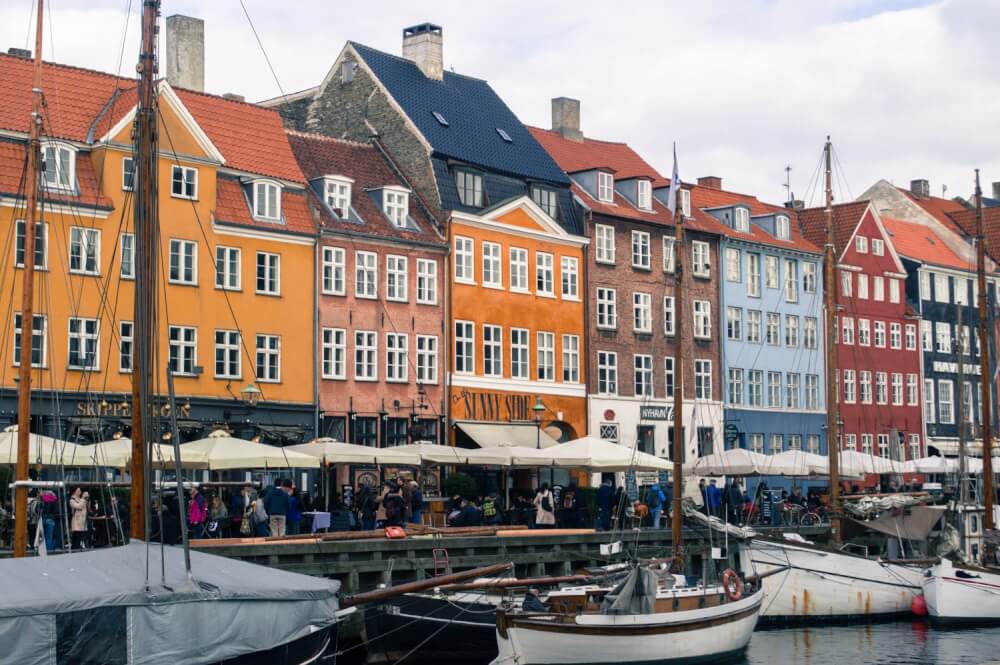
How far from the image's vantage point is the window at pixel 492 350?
57.1 meters


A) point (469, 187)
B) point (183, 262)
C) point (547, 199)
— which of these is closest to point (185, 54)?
point (183, 262)

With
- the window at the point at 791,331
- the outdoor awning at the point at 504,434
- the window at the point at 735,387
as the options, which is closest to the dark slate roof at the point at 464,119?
the outdoor awning at the point at 504,434

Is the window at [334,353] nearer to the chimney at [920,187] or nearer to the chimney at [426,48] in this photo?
the chimney at [426,48]

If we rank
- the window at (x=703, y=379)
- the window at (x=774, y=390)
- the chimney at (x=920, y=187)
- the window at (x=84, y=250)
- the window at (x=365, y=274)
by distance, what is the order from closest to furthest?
the window at (x=84, y=250) < the window at (x=365, y=274) < the window at (x=703, y=379) < the window at (x=774, y=390) < the chimney at (x=920, y=187)

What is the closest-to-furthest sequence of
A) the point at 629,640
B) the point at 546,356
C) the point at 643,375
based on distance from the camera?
1. the point at 629,640
2. the point at 546,356
3. the point at 643,375

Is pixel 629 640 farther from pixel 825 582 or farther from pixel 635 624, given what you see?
pixel 825 582

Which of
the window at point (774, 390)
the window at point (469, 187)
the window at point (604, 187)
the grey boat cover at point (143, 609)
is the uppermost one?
the window at point (604, 187)

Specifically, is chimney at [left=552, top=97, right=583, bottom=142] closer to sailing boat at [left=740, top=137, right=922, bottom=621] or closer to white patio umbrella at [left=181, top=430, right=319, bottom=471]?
sailing boat at [left=740, top=137, right=922, bottom=621]

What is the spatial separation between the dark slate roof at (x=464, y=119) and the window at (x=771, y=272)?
12.6 metres

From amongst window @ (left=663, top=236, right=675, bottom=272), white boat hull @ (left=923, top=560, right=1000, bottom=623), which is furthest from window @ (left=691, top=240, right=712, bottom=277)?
white boat hull @ (left=923, top=560, right=1000, bottom=623)

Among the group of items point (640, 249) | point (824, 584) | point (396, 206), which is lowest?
point (824, 584)

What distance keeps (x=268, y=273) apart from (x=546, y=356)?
1281 cm

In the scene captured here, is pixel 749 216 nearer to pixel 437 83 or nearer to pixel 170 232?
pixel 437 83

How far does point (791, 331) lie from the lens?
236ft
